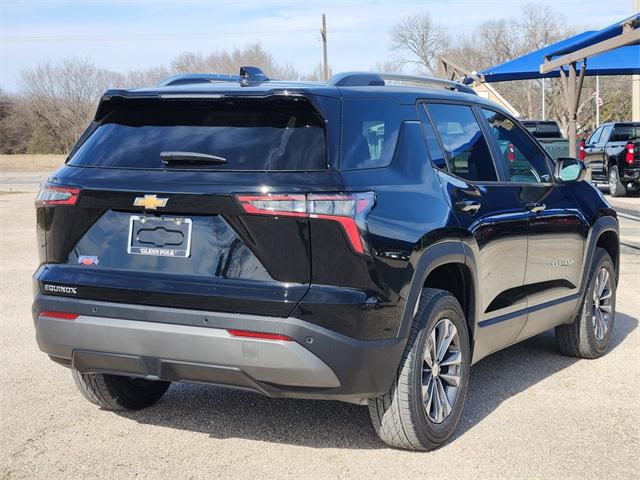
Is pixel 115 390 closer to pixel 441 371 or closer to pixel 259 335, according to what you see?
pixel 259 335

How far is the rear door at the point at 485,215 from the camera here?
475 centimetres

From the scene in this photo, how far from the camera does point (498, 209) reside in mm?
5070

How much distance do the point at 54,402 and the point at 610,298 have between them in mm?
3992

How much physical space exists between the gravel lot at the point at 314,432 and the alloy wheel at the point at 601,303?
241 millimetres

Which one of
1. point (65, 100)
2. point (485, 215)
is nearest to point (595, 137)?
point (485, 215)

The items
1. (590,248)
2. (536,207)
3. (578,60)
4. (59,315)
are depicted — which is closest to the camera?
(59,315)

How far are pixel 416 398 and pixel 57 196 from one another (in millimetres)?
1951

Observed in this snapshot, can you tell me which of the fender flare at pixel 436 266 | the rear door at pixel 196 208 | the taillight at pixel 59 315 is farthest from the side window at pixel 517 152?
the taillight at pixel 59 315

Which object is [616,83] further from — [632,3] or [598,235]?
[598,235]

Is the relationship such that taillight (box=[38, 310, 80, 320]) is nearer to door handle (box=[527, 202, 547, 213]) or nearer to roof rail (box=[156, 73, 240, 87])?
roof rail (box=[156, 73, 240, 87])

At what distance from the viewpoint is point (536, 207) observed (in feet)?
18.1

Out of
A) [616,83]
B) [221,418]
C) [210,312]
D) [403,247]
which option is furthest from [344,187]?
[616,83]

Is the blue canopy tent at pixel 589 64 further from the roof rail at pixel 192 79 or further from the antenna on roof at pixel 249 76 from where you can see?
the antenna on roof at pixel 249 76

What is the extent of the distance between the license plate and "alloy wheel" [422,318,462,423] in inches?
50.4
